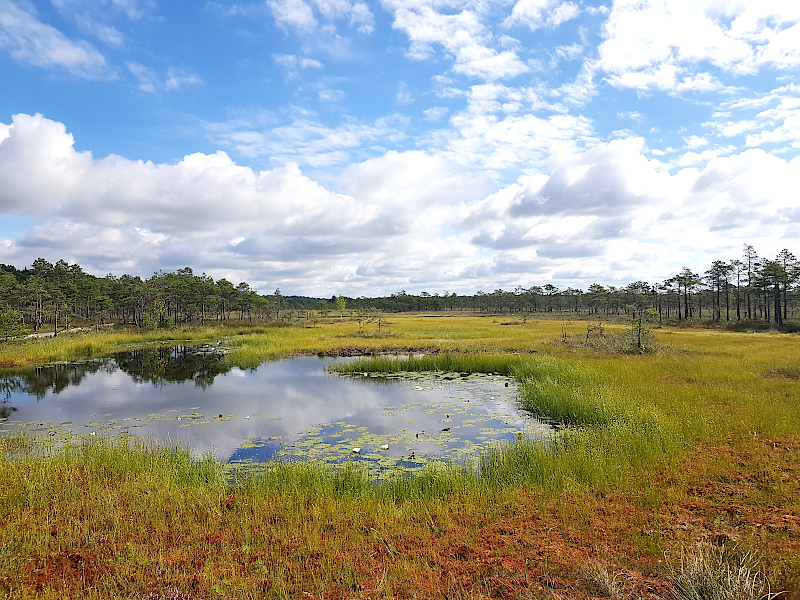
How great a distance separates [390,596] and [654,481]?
5.66 m

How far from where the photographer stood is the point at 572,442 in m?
10.7

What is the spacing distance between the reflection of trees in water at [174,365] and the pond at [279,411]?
161 mm

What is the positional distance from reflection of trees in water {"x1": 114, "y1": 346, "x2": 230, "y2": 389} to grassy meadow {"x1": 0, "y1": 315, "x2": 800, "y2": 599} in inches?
482

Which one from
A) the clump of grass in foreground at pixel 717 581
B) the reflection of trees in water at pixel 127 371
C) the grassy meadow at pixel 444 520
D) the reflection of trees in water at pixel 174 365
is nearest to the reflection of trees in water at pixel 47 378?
the reflection of trees in water at pixel 127 371

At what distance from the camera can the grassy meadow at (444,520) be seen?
5066 mm

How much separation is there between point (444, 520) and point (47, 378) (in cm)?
2663

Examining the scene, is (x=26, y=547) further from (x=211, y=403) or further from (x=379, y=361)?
(x=379, y=361)

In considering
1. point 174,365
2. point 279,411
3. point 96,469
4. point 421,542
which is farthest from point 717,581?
point 174,365

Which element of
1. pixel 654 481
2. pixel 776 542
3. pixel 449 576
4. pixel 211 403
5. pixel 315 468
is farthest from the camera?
pixel 211 403

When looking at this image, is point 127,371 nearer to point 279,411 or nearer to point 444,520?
point 279,411

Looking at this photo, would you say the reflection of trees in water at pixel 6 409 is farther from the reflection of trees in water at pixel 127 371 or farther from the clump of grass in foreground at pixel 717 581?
the clump of grass in foreground at pixel 717 581

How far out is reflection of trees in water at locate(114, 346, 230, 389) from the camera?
81.0ft

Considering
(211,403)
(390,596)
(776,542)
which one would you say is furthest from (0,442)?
(776,542)

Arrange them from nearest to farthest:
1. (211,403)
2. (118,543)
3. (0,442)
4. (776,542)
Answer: (776,542) → (118,543) → (0,442) → (211,403)
